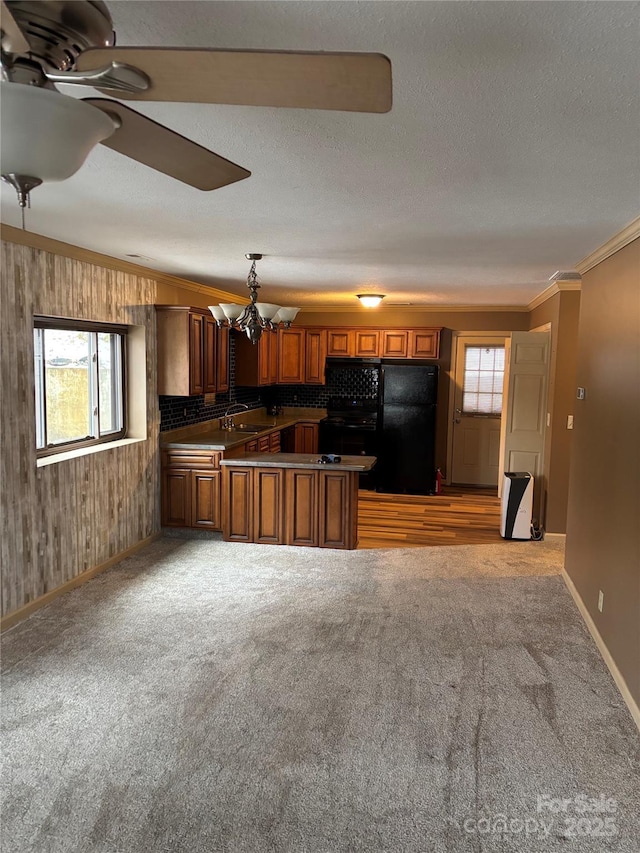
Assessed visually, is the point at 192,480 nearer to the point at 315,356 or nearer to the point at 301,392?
the point at 315,356

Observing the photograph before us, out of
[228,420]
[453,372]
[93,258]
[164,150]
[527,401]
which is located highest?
[93,258]

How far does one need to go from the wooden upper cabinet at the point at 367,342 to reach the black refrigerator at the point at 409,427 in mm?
343

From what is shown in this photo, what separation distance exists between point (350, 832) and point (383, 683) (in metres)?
1.03

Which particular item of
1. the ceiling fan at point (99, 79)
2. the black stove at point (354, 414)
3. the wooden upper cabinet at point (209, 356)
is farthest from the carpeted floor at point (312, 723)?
the black stove at point (354, 414)

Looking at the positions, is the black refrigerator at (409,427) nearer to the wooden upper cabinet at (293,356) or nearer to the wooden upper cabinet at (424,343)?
the wooden upper cabinet at (424,343)

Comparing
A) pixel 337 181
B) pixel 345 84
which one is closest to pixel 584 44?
pixel 345 84

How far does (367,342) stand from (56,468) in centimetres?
484

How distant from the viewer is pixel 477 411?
326 inches

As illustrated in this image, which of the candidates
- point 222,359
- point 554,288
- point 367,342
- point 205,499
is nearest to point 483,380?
point 367,342

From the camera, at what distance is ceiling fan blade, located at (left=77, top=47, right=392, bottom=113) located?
0.97 metres

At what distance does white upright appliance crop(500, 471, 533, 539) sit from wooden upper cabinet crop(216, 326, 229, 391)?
2.99 m

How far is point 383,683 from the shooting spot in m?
3.14

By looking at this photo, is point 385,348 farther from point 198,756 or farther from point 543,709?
point 198,756

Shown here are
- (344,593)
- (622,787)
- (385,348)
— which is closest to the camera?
(622,787)
